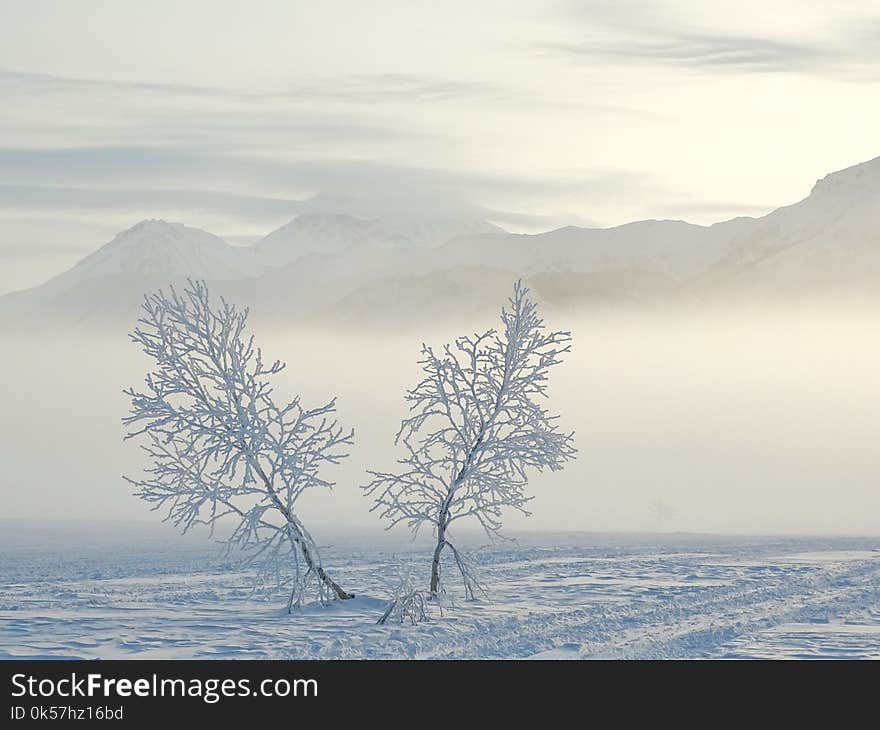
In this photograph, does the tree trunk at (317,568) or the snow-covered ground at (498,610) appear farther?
the tree trunk at (317,568)

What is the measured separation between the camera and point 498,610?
30.8m

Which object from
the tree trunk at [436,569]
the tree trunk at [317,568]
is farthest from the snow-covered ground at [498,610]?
the tree trunk at [436,569]

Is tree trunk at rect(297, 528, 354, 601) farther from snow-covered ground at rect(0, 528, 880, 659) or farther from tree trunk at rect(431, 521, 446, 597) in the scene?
tree trunk at rect(431, 521, 446, 597)

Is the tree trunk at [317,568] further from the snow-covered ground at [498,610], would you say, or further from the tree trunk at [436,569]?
the tree trunk at [436,569]

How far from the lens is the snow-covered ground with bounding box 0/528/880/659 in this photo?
25.4 m

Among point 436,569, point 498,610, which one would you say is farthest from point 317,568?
point 498,610

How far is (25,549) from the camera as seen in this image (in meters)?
53.4

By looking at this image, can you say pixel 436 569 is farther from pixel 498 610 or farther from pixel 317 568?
pixel 498 610

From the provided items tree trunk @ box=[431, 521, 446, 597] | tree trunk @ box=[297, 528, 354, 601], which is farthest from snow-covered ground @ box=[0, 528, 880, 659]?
tree trunk @ box=[431, 521, 446, 597]

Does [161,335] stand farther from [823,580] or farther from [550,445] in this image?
[823,580]

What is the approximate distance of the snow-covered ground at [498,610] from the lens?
25.4 metres
